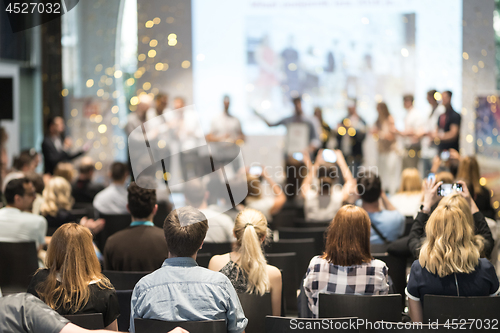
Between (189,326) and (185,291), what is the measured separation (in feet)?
A: 0.48

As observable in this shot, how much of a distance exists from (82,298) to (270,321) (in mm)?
753

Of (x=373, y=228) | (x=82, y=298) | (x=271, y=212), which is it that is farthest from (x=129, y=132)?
(x=82, y=298)

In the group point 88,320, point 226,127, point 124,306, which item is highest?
point 226,127

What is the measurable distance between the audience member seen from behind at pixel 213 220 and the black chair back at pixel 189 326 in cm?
155

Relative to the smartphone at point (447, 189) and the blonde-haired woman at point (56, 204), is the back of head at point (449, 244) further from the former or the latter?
the blonde-haired woman at point (56, 204)

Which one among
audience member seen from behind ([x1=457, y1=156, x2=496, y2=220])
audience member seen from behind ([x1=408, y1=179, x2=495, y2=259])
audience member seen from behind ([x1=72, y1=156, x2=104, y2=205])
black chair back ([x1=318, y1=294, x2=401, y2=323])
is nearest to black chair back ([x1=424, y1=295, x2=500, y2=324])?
black chair back ([x1=318, y1=294, x2=401, y2=323])

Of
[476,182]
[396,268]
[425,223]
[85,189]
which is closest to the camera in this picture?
[425,223]

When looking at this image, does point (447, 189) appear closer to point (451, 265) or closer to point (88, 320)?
point (451, 265)

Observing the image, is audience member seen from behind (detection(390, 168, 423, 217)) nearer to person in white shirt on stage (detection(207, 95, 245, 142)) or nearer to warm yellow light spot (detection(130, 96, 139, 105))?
person in white shirt on stage (detection(207, 95, 245, 142))

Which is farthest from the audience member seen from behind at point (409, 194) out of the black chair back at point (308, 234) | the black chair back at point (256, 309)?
the black chair back at point (256, 309)

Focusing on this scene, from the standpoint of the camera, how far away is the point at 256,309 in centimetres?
223

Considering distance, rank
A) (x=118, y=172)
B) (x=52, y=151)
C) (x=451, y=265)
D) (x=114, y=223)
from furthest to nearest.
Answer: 1. (x=52, y=151)
2. (x=118, y=172)
3. (x=114, y=223)
4. (x=451, y=265)

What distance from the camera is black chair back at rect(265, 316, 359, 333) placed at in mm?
1784

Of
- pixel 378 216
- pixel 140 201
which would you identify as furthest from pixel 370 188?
pixel 140 201
